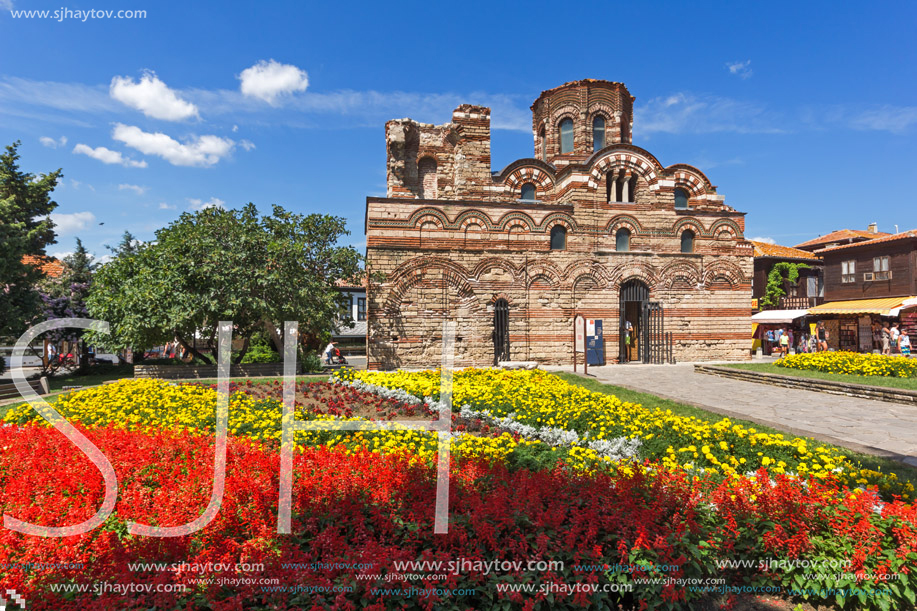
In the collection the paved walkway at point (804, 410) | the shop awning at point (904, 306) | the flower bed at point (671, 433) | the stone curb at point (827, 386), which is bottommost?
the paved walkway at point (804, 410)

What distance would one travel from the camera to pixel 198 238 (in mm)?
14438

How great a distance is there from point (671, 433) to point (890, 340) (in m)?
23.1

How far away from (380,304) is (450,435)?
37.8 ft

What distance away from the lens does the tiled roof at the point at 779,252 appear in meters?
30.5

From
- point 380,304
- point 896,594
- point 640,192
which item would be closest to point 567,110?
point 640,192

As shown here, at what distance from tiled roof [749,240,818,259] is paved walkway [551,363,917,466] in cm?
2101

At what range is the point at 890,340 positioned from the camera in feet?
70.3

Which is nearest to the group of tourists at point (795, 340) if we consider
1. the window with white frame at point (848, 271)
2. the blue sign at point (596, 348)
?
the window with white frame at point (848, 271)

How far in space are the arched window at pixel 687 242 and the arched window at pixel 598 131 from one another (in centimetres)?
648

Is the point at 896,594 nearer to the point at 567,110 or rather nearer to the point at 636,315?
the point at 636,315

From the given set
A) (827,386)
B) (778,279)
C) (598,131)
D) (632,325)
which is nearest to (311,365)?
(632,325)

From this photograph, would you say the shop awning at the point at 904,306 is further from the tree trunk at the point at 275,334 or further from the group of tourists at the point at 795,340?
the tree trunk at the point at 275,334

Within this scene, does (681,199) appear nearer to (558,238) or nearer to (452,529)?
(558,238)

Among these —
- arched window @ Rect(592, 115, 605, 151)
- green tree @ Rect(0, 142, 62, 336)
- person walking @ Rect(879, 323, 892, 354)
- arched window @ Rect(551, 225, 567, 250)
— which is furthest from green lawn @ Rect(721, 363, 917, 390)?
green tree @ Rect(0, 142, 62, 336)
